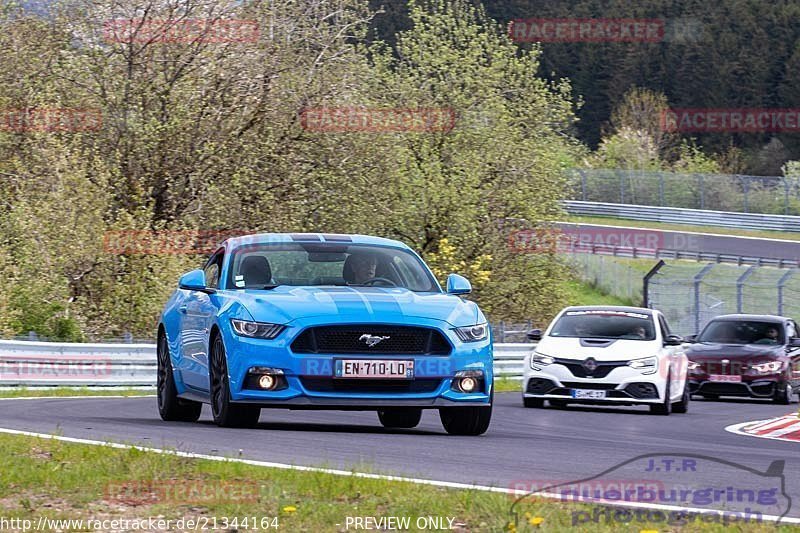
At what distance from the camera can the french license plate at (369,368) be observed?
432 inches

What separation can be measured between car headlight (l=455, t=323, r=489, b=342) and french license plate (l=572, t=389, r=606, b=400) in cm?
664

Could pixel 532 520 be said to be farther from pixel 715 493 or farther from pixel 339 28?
pixel 339 28

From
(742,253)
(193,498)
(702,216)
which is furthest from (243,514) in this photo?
(702,216)

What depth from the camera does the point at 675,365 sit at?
1895 centimetres

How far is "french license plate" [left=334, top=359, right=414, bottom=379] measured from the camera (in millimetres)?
10961

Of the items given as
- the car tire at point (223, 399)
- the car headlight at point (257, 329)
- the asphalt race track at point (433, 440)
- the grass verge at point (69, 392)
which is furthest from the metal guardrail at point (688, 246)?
the car headlight at point (257, 329)

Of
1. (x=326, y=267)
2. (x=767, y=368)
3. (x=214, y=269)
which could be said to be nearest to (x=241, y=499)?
(x=326, y=267)

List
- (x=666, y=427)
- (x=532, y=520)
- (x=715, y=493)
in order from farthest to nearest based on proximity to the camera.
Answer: (x=666, y=427)
(x=715, y=493)
(x=532, y=520)

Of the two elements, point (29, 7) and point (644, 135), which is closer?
point (29, 7)

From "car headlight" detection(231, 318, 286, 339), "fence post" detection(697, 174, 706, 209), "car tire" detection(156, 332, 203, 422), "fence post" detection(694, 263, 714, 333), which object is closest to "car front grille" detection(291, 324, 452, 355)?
"car headlight" detection(231, 318, 286, 339)

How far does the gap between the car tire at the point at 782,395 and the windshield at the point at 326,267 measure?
1209 centimetres

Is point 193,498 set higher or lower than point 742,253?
higher

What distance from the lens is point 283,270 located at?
1232cm

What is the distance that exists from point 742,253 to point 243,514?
207ft
